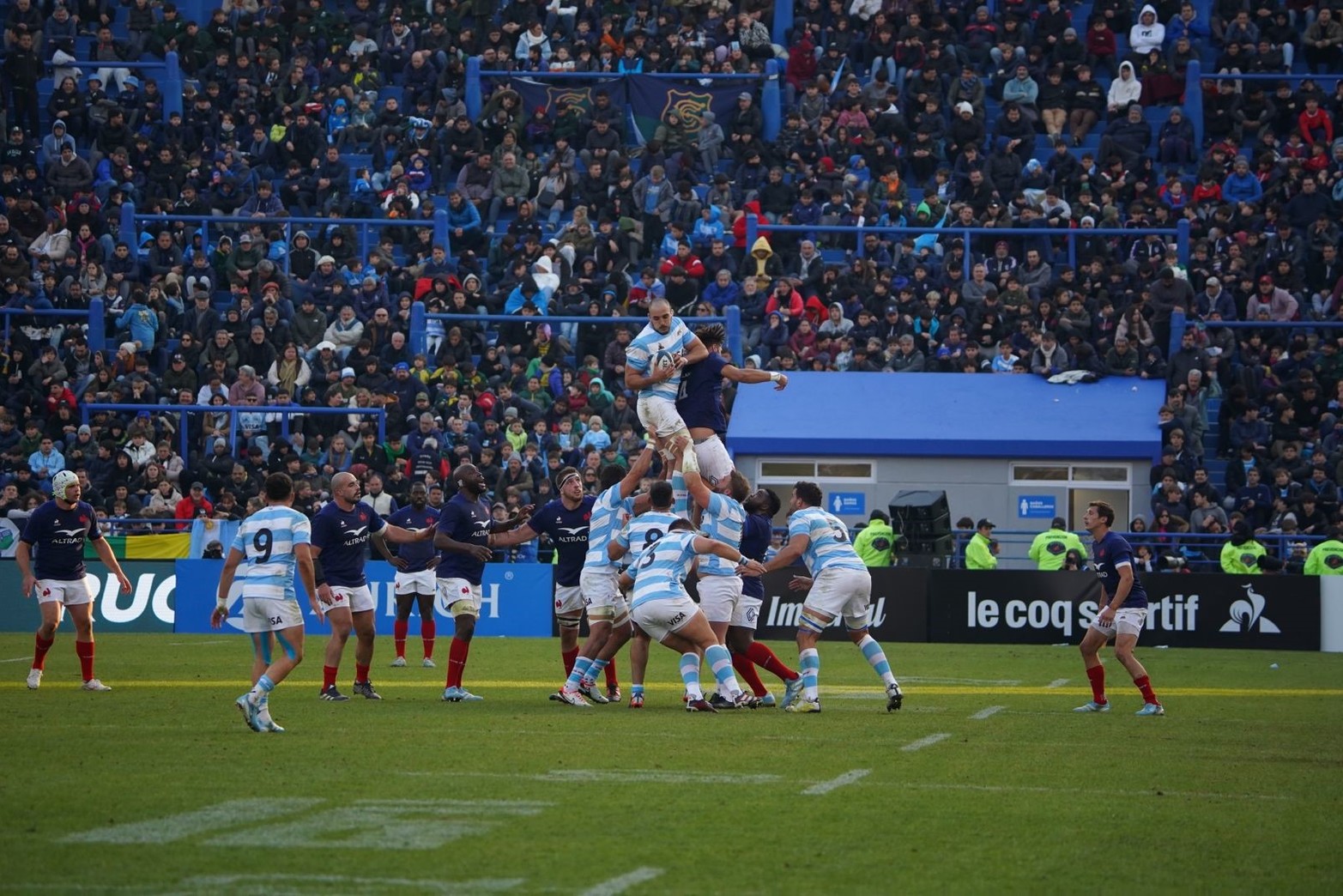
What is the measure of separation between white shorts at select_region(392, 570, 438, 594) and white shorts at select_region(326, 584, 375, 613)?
19.3 feet

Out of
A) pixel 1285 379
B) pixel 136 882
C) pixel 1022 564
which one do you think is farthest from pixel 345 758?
pixel 1285 379

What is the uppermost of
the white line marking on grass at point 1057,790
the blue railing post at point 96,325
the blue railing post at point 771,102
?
the blue railing post at point 771,102

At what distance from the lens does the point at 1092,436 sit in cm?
Result: 3186

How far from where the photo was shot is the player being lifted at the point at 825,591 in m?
16.2

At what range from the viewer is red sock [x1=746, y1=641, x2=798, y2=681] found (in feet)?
54.6

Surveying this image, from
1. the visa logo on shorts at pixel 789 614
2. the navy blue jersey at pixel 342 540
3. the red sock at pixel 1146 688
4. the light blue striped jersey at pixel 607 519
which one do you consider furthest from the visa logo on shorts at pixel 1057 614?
the navy blue jersey at pixel 342 540

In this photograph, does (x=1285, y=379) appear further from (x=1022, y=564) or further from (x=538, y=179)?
(x=538, y=179)

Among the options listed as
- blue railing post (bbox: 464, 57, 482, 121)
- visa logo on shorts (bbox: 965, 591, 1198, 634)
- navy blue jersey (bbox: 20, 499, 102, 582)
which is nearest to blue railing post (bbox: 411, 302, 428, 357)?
blue railing post (bbox: 464, 57, 482, 121)

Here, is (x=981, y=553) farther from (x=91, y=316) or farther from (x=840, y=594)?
(x=91, y=316)

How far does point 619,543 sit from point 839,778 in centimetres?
512

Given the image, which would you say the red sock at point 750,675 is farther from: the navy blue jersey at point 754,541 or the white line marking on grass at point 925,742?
the white line marking on grass at point 925,742

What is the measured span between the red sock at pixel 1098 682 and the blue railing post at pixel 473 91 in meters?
25.0

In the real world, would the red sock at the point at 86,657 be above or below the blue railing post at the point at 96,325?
below

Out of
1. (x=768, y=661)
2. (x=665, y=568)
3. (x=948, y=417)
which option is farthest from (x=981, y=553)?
(x=665, y=568)
